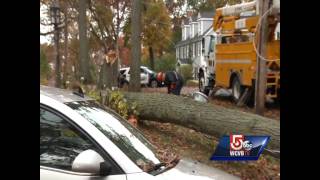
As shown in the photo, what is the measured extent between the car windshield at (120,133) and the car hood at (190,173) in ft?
0.51

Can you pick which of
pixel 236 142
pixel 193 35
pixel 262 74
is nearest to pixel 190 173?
pixel 236 142

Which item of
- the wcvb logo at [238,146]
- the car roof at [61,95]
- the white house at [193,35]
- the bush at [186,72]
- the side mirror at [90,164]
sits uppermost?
the white house at [193,35]

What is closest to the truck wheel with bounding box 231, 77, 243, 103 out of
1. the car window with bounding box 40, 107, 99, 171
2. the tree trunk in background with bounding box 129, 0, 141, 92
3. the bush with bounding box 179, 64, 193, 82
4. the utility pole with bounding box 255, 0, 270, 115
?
the utility pole with bounding box 255, 0, 270, 115

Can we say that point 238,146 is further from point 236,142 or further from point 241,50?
point 241,50

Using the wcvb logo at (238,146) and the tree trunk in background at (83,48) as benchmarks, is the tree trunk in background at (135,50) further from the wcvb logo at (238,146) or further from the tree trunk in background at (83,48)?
the wcvb logo at (238,146)

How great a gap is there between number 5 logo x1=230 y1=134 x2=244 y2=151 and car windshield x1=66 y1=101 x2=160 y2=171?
148 centimetres

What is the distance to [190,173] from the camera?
13.4ft

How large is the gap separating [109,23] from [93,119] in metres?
30.2

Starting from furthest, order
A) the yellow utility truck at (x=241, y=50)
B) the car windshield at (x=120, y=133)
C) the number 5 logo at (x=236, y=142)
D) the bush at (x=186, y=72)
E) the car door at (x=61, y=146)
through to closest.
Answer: the bush at (x=186, y=72)
the yellow utility truck at (x=241, y=50)
the number 5 logo at (x=236, y=142)
the car windshield at (x=120, y=133)
the car door at (x=61, y=146)

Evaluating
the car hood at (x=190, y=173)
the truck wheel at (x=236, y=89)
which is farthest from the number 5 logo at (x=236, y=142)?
the truck wheel at (x=236, y=89)

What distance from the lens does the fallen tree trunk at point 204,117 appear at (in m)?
8.73

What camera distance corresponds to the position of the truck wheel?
18.0m

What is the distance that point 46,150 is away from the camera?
3979 mm
